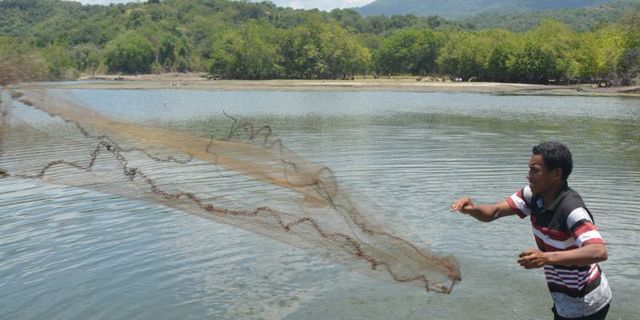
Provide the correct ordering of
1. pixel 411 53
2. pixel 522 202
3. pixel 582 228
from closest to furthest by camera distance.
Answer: pixel 582 228
pixel 522 202
pixel 411 53

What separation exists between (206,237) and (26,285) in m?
3.01

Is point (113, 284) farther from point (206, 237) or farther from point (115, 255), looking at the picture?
point (206, 237)

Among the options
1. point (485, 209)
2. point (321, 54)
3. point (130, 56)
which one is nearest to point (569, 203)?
point (485, 209)

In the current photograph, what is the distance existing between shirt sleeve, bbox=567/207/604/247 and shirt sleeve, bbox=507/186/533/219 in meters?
0.60

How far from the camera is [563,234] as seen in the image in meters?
4.60

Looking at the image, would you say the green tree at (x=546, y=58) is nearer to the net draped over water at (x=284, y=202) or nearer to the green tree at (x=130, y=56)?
the net draped over water at (x=284, y=202)

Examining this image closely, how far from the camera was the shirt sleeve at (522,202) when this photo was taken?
5102 millimetres

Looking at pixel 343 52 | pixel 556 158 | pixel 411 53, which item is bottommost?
pixel 411 53

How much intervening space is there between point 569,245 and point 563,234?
10 centimetres

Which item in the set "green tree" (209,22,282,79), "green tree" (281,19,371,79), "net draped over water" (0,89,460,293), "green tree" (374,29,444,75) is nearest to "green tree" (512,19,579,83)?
"green tree" (374,29,444,75)

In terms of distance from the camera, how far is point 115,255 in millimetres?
10000

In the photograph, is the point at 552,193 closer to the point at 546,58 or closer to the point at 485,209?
the point at 485,209

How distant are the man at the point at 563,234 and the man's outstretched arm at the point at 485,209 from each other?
0.36 m

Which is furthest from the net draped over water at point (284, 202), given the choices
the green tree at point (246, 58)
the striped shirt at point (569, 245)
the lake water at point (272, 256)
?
the green tree at point (246, 58)
